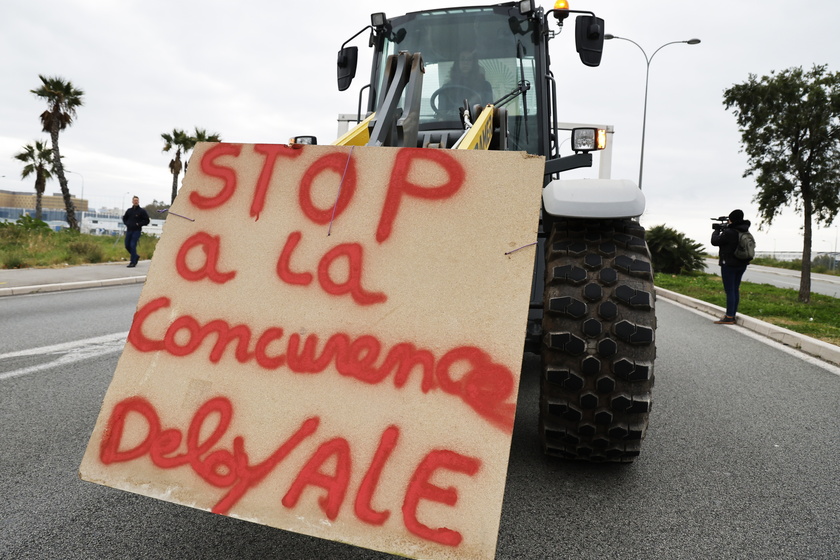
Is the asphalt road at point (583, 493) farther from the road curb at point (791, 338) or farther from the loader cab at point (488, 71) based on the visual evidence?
the road curb at point (791, 338)

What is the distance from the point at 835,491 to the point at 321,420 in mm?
2425

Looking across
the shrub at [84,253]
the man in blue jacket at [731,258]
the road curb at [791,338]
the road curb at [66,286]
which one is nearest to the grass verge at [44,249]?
the shrub at [84,253]

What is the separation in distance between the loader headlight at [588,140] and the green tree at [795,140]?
38.9 ft

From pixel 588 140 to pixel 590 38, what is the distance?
3.11 feet

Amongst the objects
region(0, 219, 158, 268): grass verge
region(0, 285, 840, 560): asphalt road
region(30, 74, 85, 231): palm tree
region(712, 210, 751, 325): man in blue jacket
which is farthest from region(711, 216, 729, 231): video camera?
region(30, 74, 85, 231): palm tree

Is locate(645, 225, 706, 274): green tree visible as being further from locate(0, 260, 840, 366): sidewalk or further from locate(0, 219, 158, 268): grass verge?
locate(0, 219, 158, 268): grass verge

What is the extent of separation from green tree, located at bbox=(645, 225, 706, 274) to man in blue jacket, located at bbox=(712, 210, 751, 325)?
1495 centimetres

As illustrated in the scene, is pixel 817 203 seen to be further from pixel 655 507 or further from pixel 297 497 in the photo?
pixel 297 497

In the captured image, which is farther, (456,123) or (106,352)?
(106,352)

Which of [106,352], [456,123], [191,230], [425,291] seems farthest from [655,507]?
[106,352]

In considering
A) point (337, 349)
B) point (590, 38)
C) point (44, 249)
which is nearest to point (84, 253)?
point (44, 249)

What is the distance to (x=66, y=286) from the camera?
11.1 m

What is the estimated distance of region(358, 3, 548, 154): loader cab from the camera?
4215 millimetres

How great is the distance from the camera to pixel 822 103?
12.7 meters
